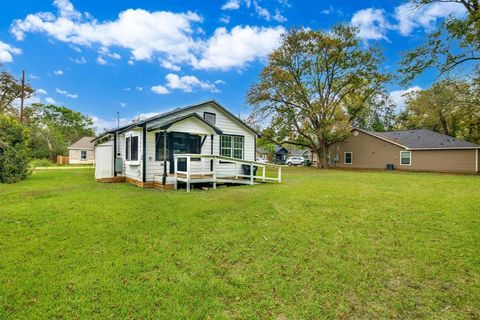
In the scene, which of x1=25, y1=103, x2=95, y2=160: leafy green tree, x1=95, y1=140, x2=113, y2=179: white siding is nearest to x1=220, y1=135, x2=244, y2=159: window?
x1=95, y1=140, x2=113, y2=179: white siding

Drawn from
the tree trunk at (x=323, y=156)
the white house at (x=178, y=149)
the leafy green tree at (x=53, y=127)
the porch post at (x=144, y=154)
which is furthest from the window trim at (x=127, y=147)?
the leafy green tree at (x=53, y=127)

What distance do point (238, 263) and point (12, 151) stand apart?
1343 centimetres

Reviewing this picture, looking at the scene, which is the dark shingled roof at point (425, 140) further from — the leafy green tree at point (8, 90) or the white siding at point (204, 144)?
the leafy green tree at point (8, 90)

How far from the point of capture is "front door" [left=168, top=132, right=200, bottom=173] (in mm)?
10778

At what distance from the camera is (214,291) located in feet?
9.08

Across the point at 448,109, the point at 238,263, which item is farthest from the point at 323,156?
the point at 238,263

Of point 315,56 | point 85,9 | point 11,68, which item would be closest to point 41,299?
point 85,9

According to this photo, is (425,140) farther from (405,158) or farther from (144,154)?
(144,154)

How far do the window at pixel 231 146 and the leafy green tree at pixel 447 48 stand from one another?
8198mm

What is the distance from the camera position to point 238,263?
3.44m

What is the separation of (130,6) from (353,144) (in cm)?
2539

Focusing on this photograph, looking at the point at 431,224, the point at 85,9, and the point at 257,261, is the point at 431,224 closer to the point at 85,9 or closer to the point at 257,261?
the point at 257,261

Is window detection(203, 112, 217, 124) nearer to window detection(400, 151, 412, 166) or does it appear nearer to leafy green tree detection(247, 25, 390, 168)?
leafy green tree detection(247, 25, 390, 168)

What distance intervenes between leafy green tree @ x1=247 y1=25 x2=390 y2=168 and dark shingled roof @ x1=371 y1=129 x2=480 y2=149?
4821 mm
